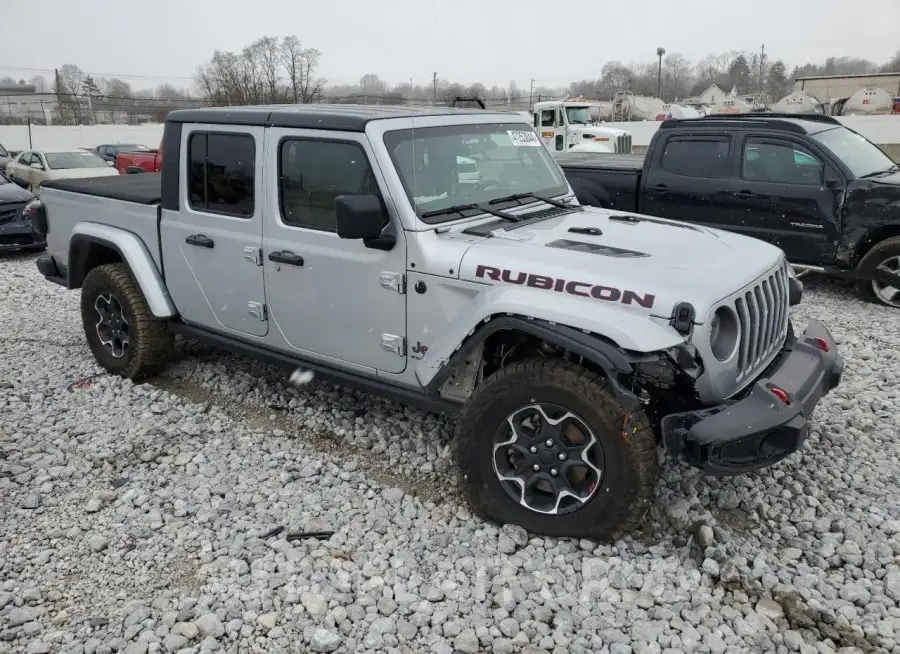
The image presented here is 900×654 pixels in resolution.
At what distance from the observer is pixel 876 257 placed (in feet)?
23.7

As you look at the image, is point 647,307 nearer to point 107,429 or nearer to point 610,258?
point 610,258

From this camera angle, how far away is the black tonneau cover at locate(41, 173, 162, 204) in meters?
5.21

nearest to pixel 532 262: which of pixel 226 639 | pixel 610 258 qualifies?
pixel 610 258

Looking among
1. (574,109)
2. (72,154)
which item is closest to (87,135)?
(72,154)

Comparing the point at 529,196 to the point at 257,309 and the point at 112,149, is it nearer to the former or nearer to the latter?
the point at 257,309

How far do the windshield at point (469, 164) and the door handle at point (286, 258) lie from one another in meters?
0.80

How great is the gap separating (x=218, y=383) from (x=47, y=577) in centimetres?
234

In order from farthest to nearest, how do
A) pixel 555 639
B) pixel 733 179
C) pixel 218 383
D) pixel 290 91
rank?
1. pixel 290 91
2. pixel 733 179
3. pixel 218 383
4. pixel 555 639

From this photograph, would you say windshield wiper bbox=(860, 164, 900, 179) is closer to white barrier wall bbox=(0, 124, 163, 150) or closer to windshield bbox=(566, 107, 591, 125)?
windshield bbox=(566, 107, 591, 125)

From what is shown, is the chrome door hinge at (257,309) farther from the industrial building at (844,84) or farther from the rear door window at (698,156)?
the industrial building at (844,84)

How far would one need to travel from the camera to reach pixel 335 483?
4.09m

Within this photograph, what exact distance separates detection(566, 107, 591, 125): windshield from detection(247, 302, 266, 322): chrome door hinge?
17035 millimetres

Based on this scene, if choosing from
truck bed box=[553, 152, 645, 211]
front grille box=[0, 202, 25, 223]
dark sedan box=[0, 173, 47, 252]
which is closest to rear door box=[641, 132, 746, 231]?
truck bed box=[553, 152, 645, 211]

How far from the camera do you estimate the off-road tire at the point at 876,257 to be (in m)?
7.14
